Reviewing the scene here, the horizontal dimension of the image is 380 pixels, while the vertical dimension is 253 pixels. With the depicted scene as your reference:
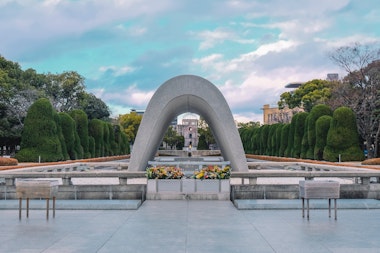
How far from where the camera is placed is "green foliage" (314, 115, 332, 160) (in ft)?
111

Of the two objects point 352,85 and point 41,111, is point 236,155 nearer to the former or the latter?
point 41,111

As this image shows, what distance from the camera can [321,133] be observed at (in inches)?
1331

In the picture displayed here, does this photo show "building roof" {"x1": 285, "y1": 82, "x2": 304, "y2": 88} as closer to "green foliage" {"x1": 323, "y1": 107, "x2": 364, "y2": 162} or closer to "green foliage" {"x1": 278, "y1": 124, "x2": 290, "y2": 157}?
"green foliage" {"x1": 278, "y1": 124, "x2": 290, "y2": 157}

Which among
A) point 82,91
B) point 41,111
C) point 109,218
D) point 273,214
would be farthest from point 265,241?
point 82,91

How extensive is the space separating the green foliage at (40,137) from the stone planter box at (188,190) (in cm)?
1957

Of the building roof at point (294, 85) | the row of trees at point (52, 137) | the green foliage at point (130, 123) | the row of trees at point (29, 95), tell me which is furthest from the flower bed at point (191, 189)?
the building roof at point (294, 85)

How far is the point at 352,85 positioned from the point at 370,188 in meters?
28.9

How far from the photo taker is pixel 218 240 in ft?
23.0

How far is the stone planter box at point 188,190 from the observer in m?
12.2

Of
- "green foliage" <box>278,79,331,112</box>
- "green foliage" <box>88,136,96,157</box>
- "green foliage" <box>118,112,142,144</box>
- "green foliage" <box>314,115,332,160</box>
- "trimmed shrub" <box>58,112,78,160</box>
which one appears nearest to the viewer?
"green foliage" <box>314,115,332,160</box>

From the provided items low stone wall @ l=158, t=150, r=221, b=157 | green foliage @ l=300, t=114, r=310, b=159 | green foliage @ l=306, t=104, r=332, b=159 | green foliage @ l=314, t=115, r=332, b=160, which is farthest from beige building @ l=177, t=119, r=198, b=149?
green foliage @ l=314, t=115, r=332, b=160

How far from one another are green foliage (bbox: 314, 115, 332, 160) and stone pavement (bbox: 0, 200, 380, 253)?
77.7ft

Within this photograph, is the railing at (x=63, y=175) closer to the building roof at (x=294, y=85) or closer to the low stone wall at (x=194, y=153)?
the low stone wall at (x=194, y=153)

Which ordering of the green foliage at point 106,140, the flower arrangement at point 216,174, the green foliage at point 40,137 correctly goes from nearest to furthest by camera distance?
the flower arrangement at point 216,174, the green foliage at point 40,137, the green foliage at point 106,140
